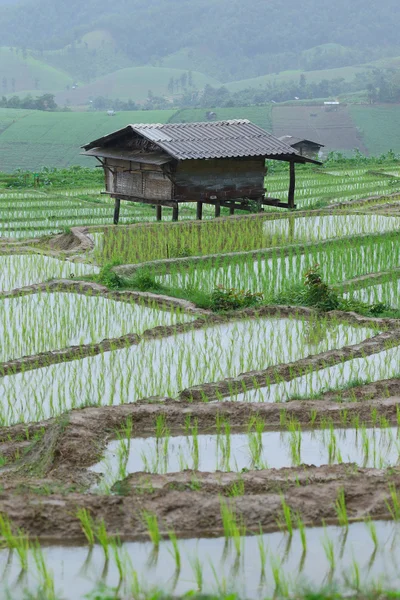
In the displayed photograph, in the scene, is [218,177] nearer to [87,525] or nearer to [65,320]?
[65,320]

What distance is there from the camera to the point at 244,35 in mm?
99250

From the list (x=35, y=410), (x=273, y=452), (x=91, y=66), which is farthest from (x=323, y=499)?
(x=91, y=66)

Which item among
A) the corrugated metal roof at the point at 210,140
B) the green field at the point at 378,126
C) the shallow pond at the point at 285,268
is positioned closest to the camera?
the shallow pond at the point at 285,268

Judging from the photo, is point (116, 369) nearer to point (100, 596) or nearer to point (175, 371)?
point (175, 371)

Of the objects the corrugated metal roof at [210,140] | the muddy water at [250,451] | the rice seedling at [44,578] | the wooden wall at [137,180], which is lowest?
the muddy water at [250,451]

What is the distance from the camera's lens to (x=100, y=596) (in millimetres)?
2953

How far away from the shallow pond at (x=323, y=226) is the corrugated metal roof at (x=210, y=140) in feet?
3.42

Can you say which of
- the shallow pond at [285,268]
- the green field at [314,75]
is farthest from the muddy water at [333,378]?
the green field at [314,75]

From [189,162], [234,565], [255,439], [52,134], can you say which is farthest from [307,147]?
[234,565]

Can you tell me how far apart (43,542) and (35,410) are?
190cm

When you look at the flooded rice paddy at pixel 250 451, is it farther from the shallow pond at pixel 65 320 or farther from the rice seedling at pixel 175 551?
the shallow pond at pixel 65 320

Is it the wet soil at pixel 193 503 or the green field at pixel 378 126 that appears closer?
the wet soil at pixel 193 503

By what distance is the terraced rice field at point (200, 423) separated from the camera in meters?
3.31

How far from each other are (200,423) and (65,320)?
9.14 ft
